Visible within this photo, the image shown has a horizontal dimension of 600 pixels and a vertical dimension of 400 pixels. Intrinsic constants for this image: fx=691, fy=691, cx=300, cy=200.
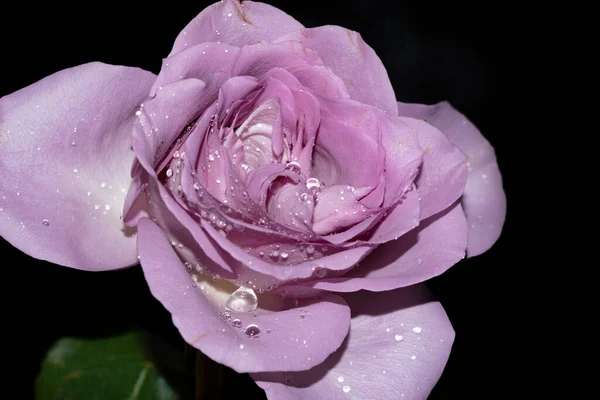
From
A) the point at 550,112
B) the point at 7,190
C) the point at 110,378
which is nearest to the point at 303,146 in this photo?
the point at 7,190

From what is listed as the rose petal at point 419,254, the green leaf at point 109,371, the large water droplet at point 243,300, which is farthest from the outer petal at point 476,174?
the green leaf at point 109,371

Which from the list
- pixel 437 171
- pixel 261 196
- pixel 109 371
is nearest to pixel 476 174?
pixel 437 171

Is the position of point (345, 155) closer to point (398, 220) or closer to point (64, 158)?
point (398, 220)

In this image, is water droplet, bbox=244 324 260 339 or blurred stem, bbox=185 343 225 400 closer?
water droplet, bbox=244 324 260 339

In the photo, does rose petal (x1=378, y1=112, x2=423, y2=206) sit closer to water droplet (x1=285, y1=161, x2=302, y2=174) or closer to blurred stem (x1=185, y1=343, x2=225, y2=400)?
water droplet (x1=285, y1=161, x2=302, y2=174)

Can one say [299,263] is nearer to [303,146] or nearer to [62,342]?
[303,146]

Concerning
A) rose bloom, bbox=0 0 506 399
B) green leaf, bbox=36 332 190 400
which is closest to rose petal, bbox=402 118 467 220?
rose bloom, bbox=0 0 506 399
